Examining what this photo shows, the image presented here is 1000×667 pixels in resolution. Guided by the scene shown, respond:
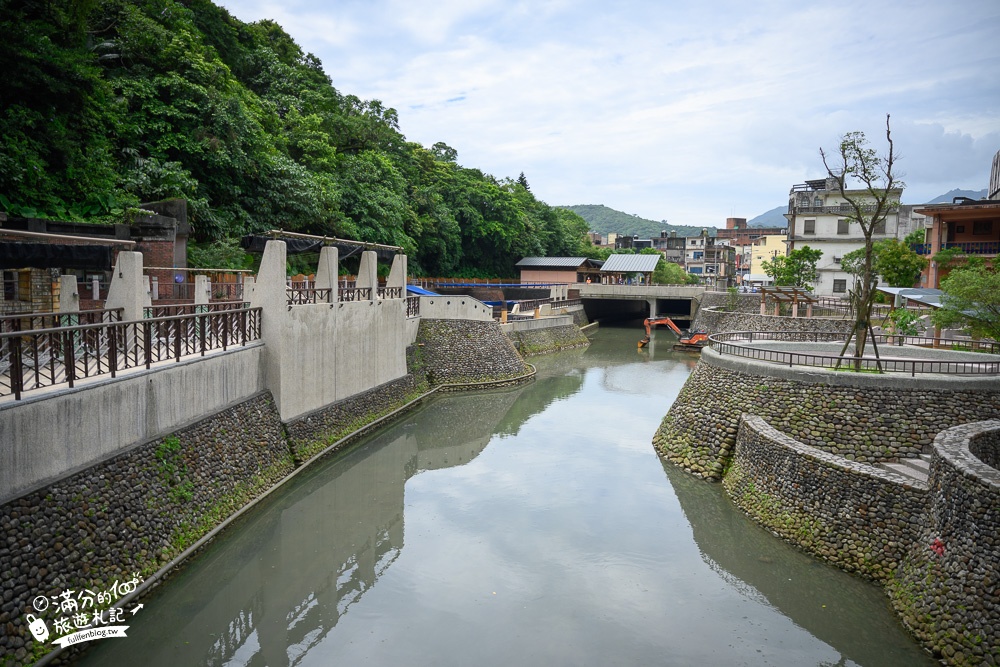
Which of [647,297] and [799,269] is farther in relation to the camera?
[647,297]

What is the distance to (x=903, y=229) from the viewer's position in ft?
161

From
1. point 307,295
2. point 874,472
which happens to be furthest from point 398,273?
point 874,472

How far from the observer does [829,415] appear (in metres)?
14.4

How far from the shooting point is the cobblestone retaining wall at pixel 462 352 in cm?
2677

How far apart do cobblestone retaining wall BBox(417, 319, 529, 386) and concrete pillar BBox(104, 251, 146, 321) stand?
46.2 ft

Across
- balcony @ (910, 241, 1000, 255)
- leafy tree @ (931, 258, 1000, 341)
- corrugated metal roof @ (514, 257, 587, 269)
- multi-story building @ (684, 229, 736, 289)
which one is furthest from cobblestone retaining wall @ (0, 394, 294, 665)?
multi-story building @ (684, 229, 736, 289)

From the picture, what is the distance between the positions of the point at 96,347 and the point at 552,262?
5174 cm

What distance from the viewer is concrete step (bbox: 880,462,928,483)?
1229 cm

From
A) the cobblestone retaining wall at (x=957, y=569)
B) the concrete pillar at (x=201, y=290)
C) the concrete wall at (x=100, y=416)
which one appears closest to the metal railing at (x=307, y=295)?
the concrete pillar at (x=201, y=290)

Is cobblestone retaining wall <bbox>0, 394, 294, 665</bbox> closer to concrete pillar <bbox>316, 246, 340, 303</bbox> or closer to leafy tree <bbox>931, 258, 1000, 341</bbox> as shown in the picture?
concrete pillar <bbox>316, 246, 340, 303</bbox>

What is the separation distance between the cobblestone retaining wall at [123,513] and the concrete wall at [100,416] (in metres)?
0.22

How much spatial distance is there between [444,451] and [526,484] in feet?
13.1

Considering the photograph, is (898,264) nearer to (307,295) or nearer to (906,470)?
(906,470)

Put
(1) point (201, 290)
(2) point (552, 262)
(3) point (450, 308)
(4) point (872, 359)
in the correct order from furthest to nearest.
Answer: (2) point (552, 262) → (3) point (450, 308) → (1) point (201, 290) → (4) point (872, 359)
